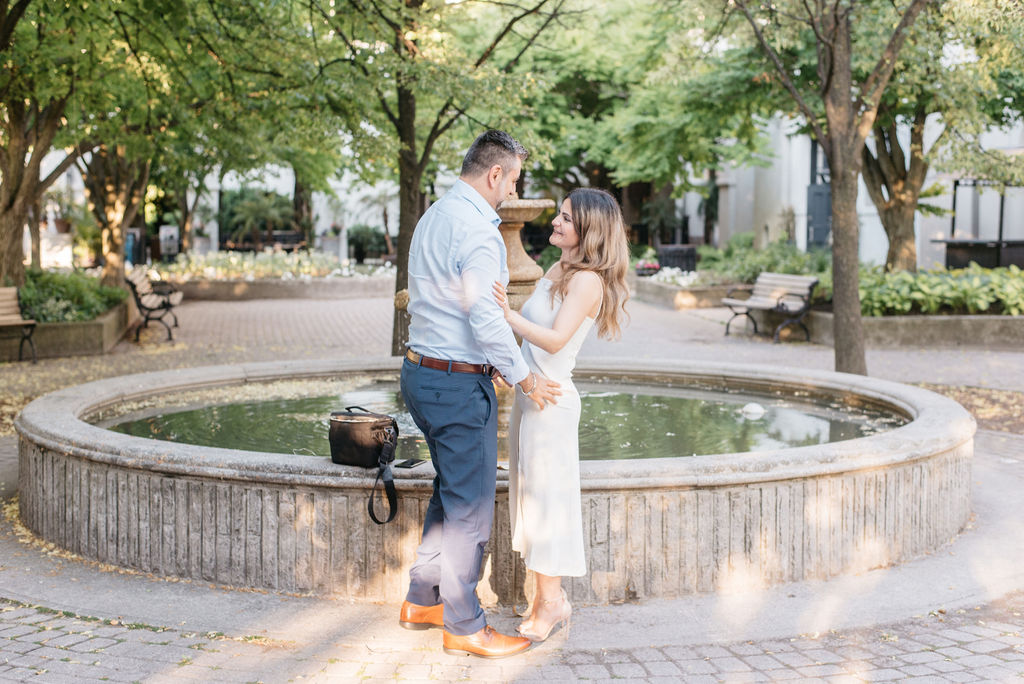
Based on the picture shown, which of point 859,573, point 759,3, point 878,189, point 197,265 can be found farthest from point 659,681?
point 197,265

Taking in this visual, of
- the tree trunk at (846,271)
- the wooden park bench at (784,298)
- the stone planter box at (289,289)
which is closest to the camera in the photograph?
the tree trunk at (846,271)

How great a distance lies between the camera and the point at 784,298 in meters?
17.0

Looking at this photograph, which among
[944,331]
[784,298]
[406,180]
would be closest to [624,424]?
[406,180]

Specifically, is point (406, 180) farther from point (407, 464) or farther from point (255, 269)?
point (255, 269)

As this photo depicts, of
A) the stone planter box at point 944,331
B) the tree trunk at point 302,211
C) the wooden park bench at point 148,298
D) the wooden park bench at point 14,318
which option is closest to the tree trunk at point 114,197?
the wooden park bench at point 148,298

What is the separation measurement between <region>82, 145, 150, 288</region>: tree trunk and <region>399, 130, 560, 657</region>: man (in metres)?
17.5

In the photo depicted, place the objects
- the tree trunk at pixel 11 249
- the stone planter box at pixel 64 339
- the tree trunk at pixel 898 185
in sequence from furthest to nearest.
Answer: the tree trunk at pixel 898 185 → the tree trunk at pixel 11 249 → the stone planter box at pixel 64 339

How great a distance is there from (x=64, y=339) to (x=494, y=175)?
1207cm

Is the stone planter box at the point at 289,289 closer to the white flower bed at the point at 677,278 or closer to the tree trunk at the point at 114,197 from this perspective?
the tree trunk at the point at 114,197

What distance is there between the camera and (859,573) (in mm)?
5387

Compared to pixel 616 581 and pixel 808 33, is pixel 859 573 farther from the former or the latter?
pixel 808 33

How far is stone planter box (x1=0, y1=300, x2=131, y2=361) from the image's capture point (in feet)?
46.7

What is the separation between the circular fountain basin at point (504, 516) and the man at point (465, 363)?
1.97 feet

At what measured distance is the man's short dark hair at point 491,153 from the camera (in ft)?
13.9
